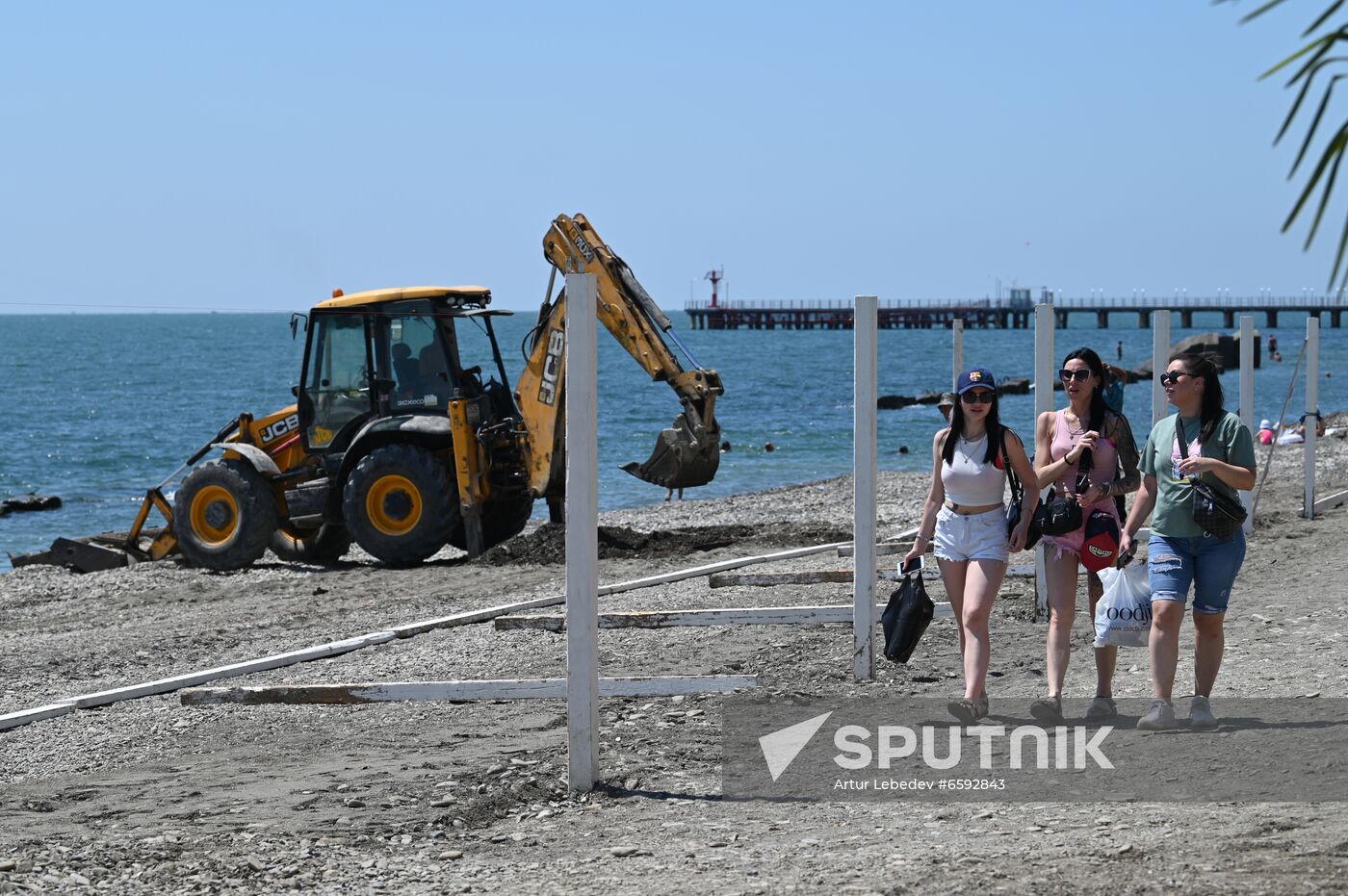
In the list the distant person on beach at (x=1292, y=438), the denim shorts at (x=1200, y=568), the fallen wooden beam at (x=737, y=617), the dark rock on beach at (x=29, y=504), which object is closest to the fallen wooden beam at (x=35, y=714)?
the fallen wooden beam at (x=737, y=617)

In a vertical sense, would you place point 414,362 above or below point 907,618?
above

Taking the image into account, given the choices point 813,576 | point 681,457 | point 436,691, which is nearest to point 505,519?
point 681,457

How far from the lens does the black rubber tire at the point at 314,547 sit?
17172mm

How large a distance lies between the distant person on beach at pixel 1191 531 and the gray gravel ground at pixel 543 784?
89 centimetres

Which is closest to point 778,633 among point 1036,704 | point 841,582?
point 841,582

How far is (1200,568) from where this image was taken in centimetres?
700

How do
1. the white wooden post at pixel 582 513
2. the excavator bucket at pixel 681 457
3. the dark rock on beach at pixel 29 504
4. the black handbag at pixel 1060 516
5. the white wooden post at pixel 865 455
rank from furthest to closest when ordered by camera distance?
the dark rock on beach at pixel 29 504 → the excavator bucket at pixel 681 457 → the white wooden post at pixel 865 455 → the black handbag at pixel 1060 516 → the white wooden post at pixel 582 513

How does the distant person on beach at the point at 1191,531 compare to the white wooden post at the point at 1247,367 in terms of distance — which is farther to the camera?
the white wooden post at the point at 1247,367

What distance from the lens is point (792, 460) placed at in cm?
3738

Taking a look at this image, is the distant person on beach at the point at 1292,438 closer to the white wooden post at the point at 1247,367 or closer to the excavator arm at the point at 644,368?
the white wooden post at the point at 1247,367

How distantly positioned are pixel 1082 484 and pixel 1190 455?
689 millimetres

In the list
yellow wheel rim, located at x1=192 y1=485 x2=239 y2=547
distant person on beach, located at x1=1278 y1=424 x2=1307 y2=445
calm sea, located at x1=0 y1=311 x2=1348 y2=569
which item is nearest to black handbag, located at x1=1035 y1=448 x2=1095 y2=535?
yellow wheel rim, located at x1=192 y1=485 x2=239 y2=547

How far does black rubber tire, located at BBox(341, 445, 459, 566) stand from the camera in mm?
15594

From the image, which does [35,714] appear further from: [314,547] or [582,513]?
[314,547]
